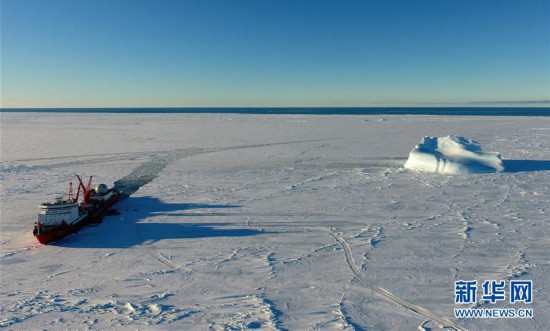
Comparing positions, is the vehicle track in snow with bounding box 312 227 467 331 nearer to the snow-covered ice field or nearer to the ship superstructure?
the snow-covered ice field

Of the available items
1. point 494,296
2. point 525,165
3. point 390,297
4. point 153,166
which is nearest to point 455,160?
point 525,165

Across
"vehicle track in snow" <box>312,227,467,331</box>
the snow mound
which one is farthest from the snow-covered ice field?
the snow mound

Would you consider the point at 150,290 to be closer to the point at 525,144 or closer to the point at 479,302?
the point at 479,302

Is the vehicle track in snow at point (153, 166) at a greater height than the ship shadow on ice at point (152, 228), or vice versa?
the vehicle track in snow at point (153, 166)

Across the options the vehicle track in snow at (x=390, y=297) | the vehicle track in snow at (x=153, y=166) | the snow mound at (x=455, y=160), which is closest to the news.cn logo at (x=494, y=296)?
the vehicle track in snow at (x=390, y=297)

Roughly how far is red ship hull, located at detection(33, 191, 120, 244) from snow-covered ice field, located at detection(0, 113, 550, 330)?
0.27 m

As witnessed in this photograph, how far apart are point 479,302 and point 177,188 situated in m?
11.9

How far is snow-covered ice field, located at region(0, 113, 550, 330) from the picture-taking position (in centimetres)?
689

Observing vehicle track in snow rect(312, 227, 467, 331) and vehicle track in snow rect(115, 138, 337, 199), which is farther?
vehicle track in snow rect(115, 138, 337, 199)

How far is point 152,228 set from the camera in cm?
1158

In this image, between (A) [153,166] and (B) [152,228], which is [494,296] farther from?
(A) [153,166]

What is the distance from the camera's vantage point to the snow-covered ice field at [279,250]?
22.6 ft

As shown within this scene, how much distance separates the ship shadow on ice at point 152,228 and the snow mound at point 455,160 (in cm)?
991

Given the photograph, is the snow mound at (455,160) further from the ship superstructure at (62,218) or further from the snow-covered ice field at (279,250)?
the ship superstructure at (62,218)
